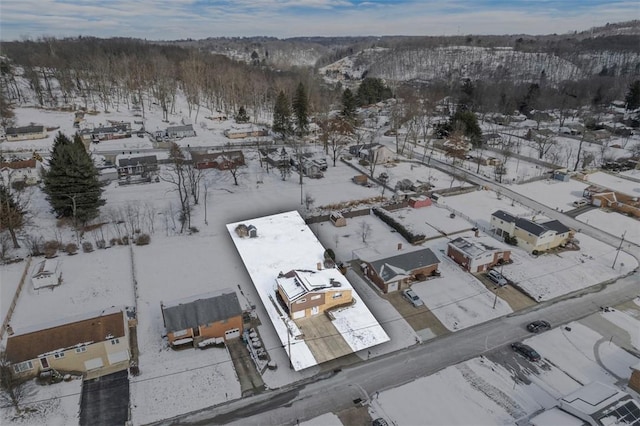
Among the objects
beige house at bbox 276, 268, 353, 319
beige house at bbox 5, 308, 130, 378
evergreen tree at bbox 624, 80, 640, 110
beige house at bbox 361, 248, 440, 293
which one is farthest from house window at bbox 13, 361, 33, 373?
evergreen tree at bbox 624, 80, 640, 110

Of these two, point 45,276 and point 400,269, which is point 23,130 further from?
point 400,269

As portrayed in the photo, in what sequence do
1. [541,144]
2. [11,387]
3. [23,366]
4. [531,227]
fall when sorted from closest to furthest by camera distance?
[11,387] → [23,366] → [531,227] → [541,144]

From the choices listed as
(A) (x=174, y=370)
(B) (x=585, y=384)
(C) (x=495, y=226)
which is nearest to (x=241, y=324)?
(A) (x=174, y=370)

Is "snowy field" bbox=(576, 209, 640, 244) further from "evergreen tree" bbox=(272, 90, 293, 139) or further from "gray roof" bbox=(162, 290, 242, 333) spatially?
"evergreen tree" bbox=(272, 90, 293, 139)

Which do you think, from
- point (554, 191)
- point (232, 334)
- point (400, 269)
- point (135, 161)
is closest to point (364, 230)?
point (400, 269)

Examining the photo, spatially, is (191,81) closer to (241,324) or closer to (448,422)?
(241,324)

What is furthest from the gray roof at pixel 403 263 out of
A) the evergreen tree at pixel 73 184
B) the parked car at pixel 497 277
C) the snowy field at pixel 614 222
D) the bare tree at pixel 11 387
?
the evergreen tree at pixel 73 184
